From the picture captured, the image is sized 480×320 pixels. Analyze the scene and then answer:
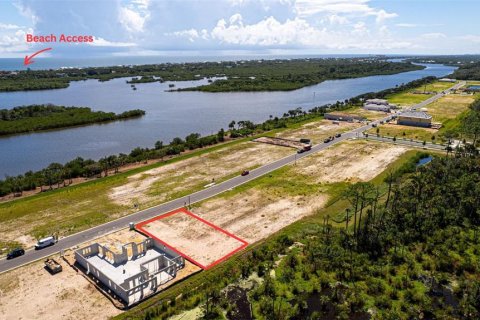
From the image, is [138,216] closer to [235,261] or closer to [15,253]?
[15,253]

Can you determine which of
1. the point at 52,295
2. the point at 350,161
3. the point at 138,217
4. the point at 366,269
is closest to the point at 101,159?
the point at 138,217

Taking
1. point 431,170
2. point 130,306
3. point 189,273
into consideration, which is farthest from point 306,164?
point 130,306

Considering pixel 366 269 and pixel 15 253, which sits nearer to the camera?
pixel 366 269

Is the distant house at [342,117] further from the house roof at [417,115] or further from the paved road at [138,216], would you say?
the paved road at [138,216]

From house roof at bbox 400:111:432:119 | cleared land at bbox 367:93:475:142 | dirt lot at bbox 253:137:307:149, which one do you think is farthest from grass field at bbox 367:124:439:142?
dirt lot at bbox 253:137:307:149

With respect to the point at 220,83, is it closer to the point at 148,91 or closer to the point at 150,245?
the point at 148,91

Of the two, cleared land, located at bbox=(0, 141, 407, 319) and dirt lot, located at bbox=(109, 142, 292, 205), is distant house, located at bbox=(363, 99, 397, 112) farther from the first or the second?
dirt lot, located at bbox=(109, 142, 292, 205)
